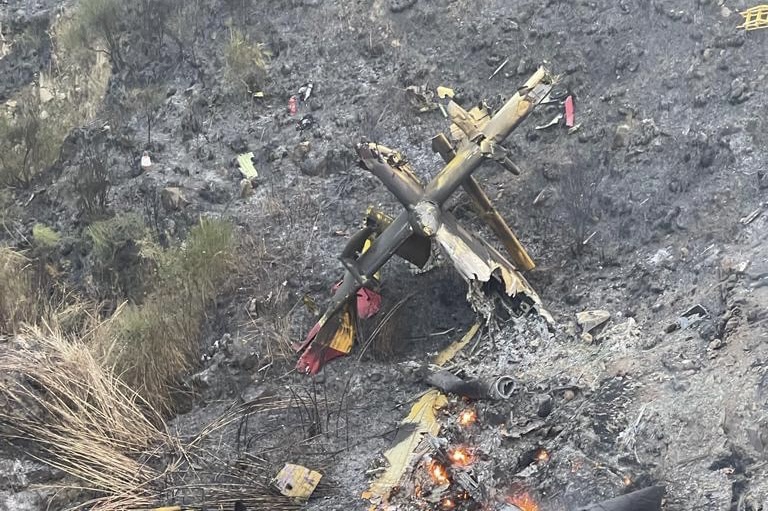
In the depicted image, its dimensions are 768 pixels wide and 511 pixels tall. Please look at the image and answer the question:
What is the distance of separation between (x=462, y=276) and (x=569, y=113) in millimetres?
2411

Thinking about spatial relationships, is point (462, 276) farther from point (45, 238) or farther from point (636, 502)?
point (45, 238)

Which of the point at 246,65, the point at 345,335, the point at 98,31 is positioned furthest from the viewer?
the point at 98,31

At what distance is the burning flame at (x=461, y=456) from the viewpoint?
16.3 ft

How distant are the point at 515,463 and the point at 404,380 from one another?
1.43 metres

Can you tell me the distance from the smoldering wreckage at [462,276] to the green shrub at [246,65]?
3.29 meters

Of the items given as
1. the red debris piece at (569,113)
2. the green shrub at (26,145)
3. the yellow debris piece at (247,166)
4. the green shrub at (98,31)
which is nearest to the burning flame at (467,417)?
the red debris piece at (569,113)

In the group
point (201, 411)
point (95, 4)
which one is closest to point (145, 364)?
point (201, 411)

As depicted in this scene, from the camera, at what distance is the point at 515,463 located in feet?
15.8

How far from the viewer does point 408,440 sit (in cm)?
538

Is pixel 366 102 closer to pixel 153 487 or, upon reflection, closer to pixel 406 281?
pixel 406 281

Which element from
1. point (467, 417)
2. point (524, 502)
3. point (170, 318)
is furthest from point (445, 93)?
point (524, 502)

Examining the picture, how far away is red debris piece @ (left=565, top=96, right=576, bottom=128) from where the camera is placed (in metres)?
7.59

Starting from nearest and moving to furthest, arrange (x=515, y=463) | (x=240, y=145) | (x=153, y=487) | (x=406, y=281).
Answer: (x=515, y=463), (x=153, y=487), (x=406, y=281), (x=240, y=145)

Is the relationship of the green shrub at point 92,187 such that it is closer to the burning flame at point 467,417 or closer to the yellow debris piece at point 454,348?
the yellow debris piece at point 454,348
